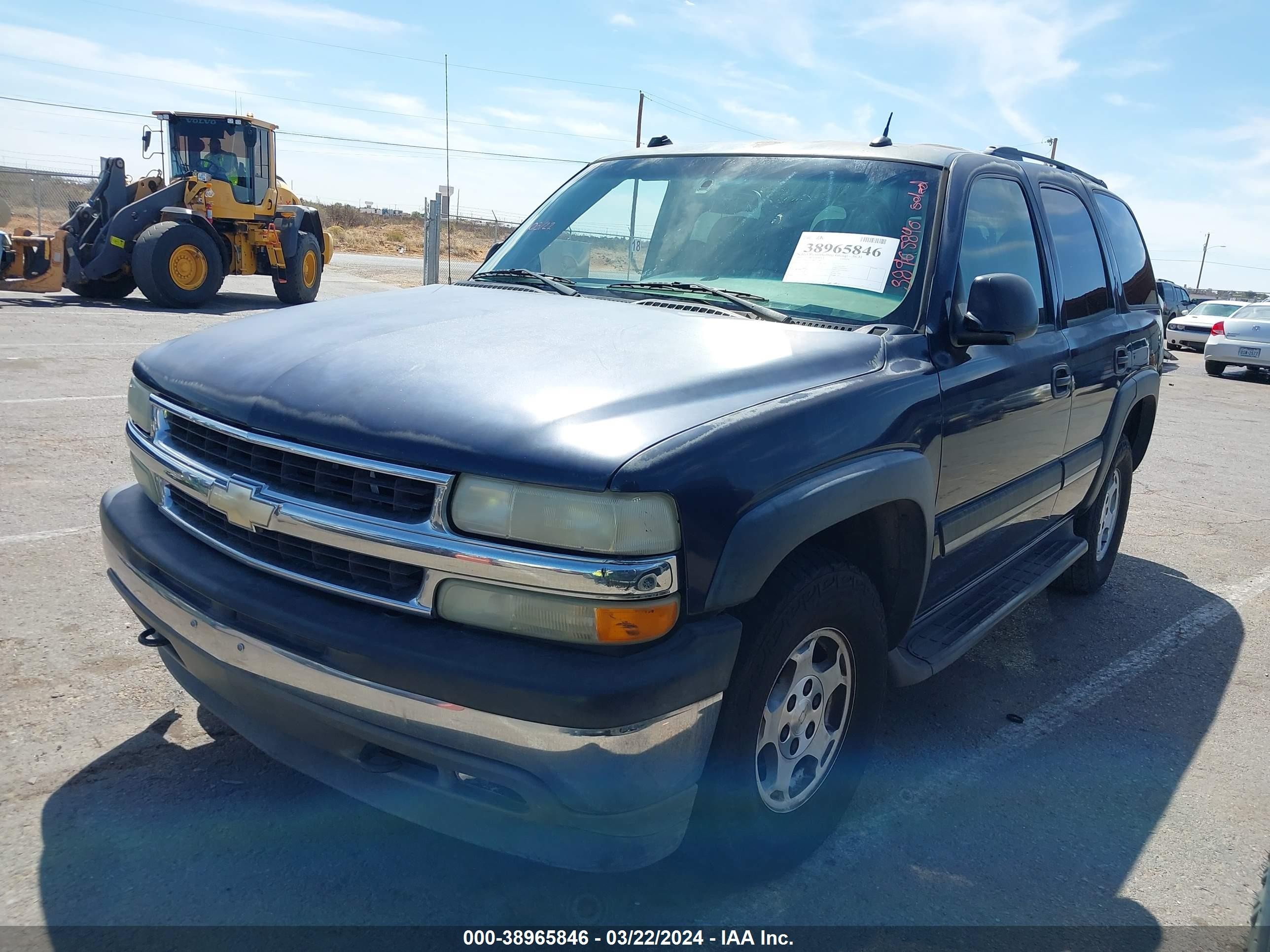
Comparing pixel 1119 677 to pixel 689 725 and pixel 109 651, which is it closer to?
pixel 689 725

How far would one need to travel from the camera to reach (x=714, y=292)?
321cm

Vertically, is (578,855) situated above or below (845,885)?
above

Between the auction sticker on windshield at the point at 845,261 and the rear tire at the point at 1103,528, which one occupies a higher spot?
the auction sticker on windshield at the point at 845,261

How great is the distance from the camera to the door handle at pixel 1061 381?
3871 mm

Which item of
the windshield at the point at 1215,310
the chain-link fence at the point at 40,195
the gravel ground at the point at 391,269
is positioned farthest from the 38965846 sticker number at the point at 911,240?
the chain-link fence at the point at 40,195

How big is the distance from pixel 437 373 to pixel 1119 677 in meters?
3.38

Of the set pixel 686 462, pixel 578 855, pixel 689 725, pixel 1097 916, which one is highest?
pixel 686 462

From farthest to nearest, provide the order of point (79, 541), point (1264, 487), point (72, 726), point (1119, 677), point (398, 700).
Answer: point (1264, 487)
point (79, 541)
point (1119, 677)
point (72, 726)
point (398, 700)

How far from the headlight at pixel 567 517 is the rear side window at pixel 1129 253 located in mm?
3861

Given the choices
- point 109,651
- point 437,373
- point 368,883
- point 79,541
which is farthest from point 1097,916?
point 79,541

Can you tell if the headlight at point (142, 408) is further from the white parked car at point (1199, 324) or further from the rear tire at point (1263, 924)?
the white parked car at point (1199, 324)

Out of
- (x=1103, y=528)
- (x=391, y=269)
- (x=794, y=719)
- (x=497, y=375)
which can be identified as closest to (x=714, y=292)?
(x=497, y=375)

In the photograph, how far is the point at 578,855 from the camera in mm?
2061

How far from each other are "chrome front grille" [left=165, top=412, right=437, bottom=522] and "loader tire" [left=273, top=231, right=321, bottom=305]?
15.5 m
